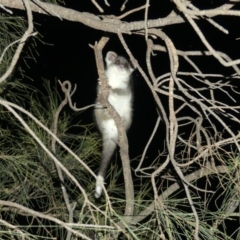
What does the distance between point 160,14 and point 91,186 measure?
3.38 ft

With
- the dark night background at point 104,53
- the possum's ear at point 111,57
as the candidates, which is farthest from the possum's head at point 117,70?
the dark night background at point 104,53

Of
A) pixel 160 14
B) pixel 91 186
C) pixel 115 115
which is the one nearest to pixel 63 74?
pixel 160 14

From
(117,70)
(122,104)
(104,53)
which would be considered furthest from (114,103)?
(104,53)

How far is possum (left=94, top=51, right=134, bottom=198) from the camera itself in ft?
7.91

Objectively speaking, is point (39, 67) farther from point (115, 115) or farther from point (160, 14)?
point (115, 115)

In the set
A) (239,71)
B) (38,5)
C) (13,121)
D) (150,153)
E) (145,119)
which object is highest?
(38,5)

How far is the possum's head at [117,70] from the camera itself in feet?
8.43

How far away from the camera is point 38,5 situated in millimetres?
1176

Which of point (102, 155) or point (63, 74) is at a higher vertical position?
point (63, 74)

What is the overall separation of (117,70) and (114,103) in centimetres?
20

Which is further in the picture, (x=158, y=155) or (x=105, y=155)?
(x=105, y=155)

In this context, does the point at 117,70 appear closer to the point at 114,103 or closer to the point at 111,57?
the point at 111,57

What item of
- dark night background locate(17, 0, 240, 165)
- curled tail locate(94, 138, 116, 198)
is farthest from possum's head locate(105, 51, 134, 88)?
curled tail locate(94, 138, 116, 198)

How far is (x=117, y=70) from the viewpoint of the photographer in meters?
2.59
